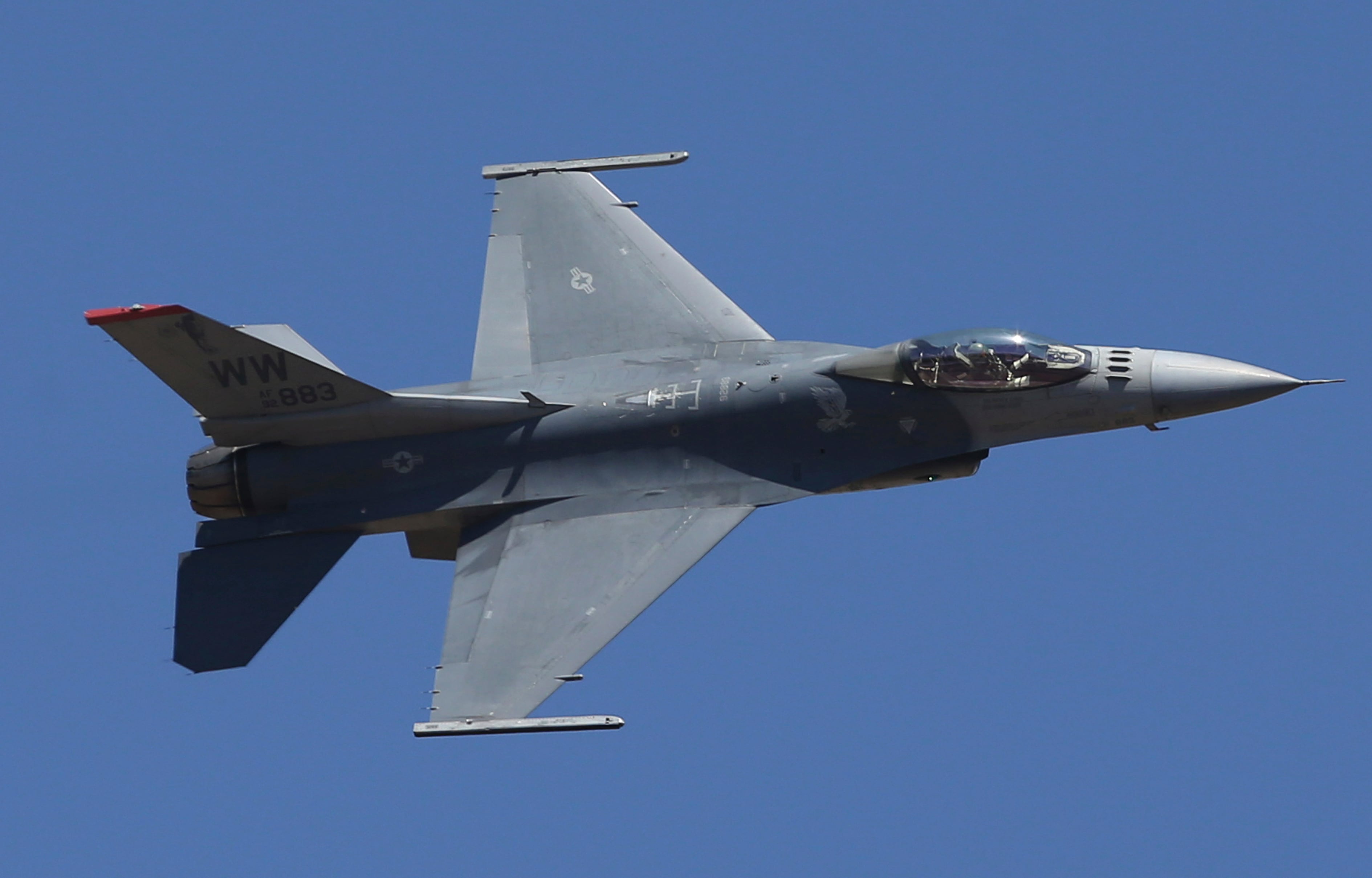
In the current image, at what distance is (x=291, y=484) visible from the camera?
83.4 ft

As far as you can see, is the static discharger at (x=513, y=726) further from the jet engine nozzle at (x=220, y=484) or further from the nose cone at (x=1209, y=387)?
the nose cone at (x=1209, y=387)

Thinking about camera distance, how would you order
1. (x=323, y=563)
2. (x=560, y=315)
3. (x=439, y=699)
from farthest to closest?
(x=560, y=315) → (x=323, y=563) → (x=439, y=699)

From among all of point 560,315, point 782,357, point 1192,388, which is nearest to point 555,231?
point 560,315

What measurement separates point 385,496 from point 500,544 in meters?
1.38

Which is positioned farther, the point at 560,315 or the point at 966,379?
the point at 560,315

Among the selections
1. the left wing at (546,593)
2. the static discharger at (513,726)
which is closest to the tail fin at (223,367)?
the left wing at (546,593)

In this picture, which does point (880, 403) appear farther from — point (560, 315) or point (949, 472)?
point (560, 315)

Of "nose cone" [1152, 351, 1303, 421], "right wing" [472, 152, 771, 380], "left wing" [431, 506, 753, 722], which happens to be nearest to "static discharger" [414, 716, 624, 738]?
"left wing" [431, 506, 753, 722]

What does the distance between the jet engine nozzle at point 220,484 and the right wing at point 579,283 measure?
2.86m

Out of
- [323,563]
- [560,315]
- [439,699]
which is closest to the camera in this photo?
[439,699]

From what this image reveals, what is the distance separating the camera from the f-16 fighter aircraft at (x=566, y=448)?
80.1 feet

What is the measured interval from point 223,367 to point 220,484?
4.21 ft

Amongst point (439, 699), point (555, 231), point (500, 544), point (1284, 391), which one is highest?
point (555, 231)

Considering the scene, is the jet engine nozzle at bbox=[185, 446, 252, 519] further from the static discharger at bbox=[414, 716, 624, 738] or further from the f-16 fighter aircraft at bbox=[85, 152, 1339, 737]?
the static discharger at bbox=[414, 716, 624, 738]
